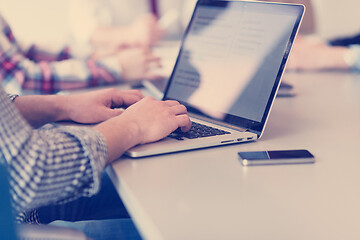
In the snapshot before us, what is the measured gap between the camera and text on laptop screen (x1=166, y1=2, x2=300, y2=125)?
0.82 metres

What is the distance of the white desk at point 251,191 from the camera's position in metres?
0.51

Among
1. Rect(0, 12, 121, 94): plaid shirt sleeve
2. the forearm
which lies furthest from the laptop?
Rect(0, 12, 121, 94): plaid shirt sleeve

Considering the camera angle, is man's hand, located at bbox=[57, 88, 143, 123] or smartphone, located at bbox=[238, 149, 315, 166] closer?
smartphone, located at bbox=[238, 149, 315, 166]

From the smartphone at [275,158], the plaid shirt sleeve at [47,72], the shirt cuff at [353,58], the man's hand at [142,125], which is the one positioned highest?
the shirt cuff at [353,58]

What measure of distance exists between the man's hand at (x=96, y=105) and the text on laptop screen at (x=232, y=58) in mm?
110

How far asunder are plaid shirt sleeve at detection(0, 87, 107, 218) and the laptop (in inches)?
3.9

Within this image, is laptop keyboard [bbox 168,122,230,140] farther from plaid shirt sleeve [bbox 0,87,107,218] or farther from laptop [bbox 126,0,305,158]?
plaid shirt sleeve [bbox 0,87,107,218]

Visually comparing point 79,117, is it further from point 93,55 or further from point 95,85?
point 93,55

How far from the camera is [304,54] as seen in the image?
1.54m

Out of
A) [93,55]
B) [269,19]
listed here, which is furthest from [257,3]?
[93,55]

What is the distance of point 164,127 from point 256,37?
26 centimetres

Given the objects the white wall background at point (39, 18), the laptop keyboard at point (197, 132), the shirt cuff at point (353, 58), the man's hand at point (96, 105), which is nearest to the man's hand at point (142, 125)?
the laptop keyboard at point (197, 132)

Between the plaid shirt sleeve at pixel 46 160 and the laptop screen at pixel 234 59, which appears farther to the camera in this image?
the laptop screen at pixel 234 59

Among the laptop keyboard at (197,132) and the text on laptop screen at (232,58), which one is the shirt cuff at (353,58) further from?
the laptop keyboard at (197,132)
